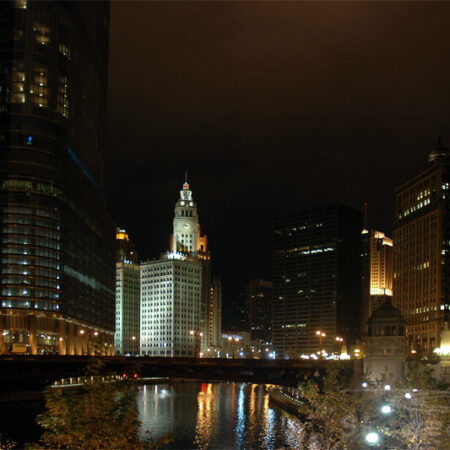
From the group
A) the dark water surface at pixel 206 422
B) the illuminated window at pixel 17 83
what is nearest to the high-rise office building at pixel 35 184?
the illuminated window at pixel 17 83

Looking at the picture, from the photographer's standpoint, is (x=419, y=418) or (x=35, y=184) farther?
(x=35, y=184)

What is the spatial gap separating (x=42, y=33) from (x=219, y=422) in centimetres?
12806

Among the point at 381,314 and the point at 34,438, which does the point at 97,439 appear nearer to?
the point at 34,438

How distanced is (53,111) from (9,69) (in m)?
16.0

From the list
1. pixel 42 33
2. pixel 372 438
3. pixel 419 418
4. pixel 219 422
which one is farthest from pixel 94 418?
pixel 42 33

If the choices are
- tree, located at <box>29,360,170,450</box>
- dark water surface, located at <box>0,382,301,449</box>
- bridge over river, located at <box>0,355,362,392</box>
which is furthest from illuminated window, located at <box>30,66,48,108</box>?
tree, located at <box>29,360,170,450</box>

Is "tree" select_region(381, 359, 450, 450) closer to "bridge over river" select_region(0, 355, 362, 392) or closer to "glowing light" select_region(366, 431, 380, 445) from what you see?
"glowing light" select_region(366, 431, 380, 445)

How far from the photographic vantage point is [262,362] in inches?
5148

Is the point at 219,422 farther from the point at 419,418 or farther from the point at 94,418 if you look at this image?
the point at 94,418

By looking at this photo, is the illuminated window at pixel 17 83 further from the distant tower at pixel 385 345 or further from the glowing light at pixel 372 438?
the glowing light at pixel 372 438

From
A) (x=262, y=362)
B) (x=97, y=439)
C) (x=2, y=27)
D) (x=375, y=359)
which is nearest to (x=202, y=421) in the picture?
(x=262, y=362)

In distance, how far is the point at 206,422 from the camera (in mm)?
106875

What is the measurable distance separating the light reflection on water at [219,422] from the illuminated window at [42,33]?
10171 centimetres

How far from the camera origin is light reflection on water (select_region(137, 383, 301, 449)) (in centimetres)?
8744
